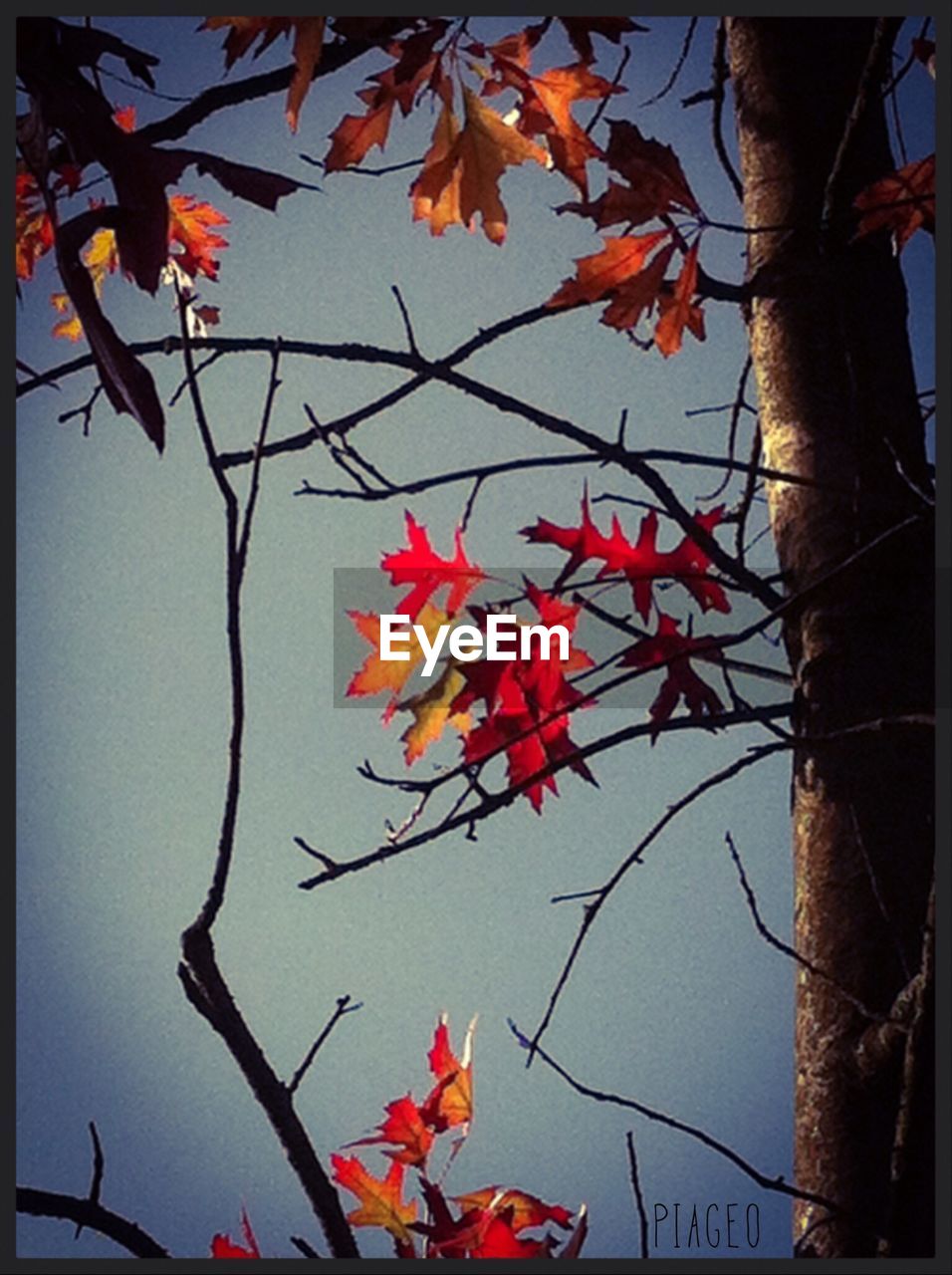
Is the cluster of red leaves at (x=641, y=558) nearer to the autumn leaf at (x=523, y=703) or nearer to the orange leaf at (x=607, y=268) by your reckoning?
the autumn leaf at (x=523, y=703)

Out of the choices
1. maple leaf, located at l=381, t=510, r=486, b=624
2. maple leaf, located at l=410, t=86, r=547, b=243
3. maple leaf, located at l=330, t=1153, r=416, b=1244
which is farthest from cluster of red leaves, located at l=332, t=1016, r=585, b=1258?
maple leaf, located at l=410, t=86, r=547, b=243

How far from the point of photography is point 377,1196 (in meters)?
0.96

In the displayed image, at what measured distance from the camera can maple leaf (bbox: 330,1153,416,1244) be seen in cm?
95

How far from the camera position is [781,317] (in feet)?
3.10

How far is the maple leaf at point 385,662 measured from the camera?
38.4 inches

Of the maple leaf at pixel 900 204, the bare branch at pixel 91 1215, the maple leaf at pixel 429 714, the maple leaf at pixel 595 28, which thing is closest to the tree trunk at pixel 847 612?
the maple leaf at pixel 900 204

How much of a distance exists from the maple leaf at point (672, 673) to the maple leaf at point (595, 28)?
1.30ft

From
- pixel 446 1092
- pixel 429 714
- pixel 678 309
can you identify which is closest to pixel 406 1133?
pixel 446 1092

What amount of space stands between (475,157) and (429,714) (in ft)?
1.33

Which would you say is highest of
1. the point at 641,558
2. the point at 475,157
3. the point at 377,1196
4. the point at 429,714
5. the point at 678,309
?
the point at 475,157

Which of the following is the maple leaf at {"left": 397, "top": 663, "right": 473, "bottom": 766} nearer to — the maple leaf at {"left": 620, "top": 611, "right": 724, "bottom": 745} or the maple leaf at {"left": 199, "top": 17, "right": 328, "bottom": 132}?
the maple leaf at {"left": 620, "top": 611, "right": 724, "bottom": 745}

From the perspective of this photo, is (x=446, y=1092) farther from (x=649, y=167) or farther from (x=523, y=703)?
(x=649, y=167)

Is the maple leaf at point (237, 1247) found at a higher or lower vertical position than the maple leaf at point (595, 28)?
lower

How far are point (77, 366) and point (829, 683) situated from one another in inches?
19.8
